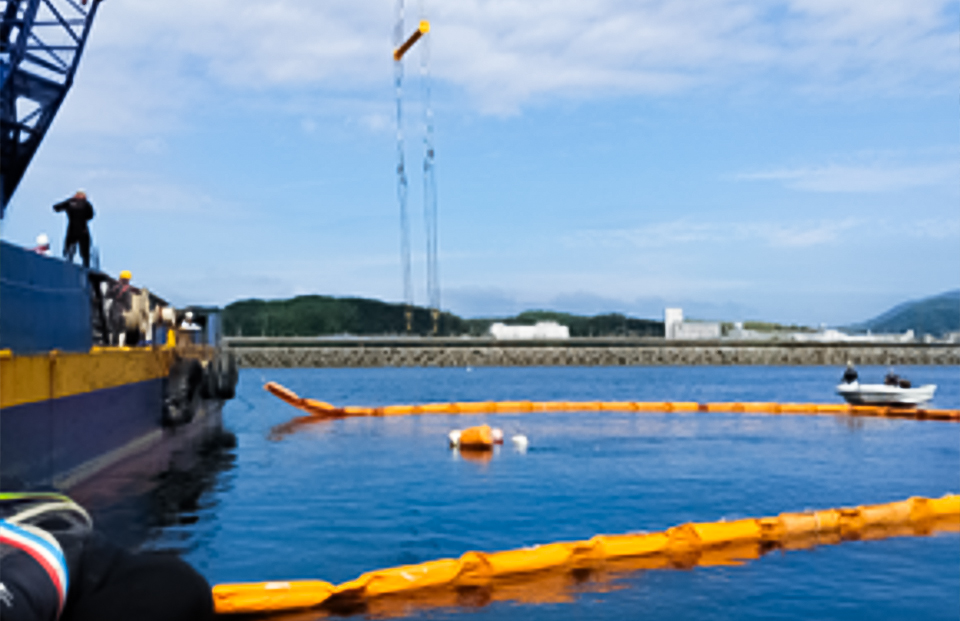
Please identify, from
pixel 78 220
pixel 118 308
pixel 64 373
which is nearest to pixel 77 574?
pixel 64 373

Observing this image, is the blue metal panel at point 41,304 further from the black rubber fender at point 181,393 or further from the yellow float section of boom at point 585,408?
the yellow float section of boom at point 585,408

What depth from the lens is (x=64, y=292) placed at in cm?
1633

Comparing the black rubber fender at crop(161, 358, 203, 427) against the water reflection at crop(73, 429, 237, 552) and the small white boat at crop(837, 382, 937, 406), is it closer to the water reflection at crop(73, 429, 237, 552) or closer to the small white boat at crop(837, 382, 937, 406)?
the water reflection at crop(73, 429, 237, 552)

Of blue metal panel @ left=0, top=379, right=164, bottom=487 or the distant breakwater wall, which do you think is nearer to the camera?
blue metal panel @ left=0, top=379, right=164, bottom=487

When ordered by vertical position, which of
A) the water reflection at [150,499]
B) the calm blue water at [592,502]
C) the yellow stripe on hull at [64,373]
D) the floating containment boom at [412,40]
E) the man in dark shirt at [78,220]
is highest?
the floating containment boom at [412,40]

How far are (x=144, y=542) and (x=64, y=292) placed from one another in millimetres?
5695

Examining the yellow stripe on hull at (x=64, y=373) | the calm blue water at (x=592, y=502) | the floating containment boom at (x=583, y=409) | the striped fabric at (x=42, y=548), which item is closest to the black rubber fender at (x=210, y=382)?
the calm blue water at (x=592, y=502)

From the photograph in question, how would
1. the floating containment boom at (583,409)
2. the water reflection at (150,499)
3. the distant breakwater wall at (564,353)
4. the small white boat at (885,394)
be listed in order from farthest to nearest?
the distant breakwater wall at (564,353)
the small white boat at (885,394)
the floating containment boom at (583,409)
the water reflection at (150,499)

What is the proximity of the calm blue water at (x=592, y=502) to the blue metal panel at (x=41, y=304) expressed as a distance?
13.1 feet

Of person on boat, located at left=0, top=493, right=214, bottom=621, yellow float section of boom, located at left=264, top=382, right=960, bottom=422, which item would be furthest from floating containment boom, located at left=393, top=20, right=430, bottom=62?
person on boat, located at left=0, top=493, right=214, bottom=621

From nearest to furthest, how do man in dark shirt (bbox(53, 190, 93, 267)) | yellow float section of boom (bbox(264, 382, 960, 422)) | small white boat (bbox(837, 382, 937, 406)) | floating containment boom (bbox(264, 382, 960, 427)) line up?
man in dark shirt (bbox(53, 190, 93, 267)) < floating containment boom (bbox(264, 382, 960, 427)) < yellow float section of boom (bbox(264, 382, 960, 422)) < small white boat (bbox(837, 382, 937, 406))

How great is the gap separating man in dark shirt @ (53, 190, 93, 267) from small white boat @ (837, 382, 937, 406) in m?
35.6

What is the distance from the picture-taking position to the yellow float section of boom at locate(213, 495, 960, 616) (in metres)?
9.81

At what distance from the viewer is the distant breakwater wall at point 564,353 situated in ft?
456
